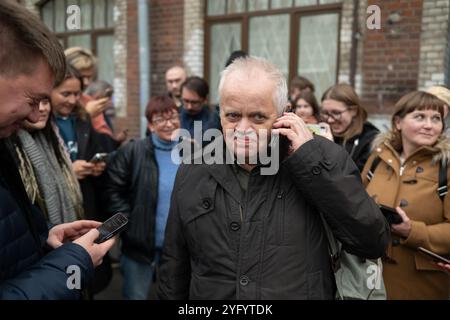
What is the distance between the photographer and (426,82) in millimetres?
4426

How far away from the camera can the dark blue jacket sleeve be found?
123 centimetres

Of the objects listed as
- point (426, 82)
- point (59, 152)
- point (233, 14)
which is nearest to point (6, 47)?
point (59, 152)

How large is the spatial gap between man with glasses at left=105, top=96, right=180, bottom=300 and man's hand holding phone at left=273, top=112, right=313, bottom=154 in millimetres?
1677

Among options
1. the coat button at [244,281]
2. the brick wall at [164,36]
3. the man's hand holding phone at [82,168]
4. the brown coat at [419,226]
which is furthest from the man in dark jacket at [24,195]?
the brick wall at [164,36]

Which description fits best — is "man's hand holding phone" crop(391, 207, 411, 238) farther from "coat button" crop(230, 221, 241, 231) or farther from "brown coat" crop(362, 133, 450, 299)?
"coat button" crop(230, 221, 241, 231)

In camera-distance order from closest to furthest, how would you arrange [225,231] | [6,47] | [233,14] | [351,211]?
[6,47]
[351,211]
[225,231]
[233,14]

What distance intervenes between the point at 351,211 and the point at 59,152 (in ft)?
5.95

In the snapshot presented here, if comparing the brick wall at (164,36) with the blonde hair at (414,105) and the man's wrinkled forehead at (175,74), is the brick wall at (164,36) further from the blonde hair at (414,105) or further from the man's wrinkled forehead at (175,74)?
the blonde hair at (414,105)

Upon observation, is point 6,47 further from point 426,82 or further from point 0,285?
point 426,82

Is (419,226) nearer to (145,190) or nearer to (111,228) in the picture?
(111,228)

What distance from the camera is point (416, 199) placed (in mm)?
2271

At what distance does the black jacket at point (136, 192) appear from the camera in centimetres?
307

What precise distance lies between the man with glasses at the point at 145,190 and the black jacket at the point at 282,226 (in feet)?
4.67

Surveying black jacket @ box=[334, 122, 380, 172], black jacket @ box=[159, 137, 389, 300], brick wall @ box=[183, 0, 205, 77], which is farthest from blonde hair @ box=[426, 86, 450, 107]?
brick wall @ box=[183, 0, 205, 77]
